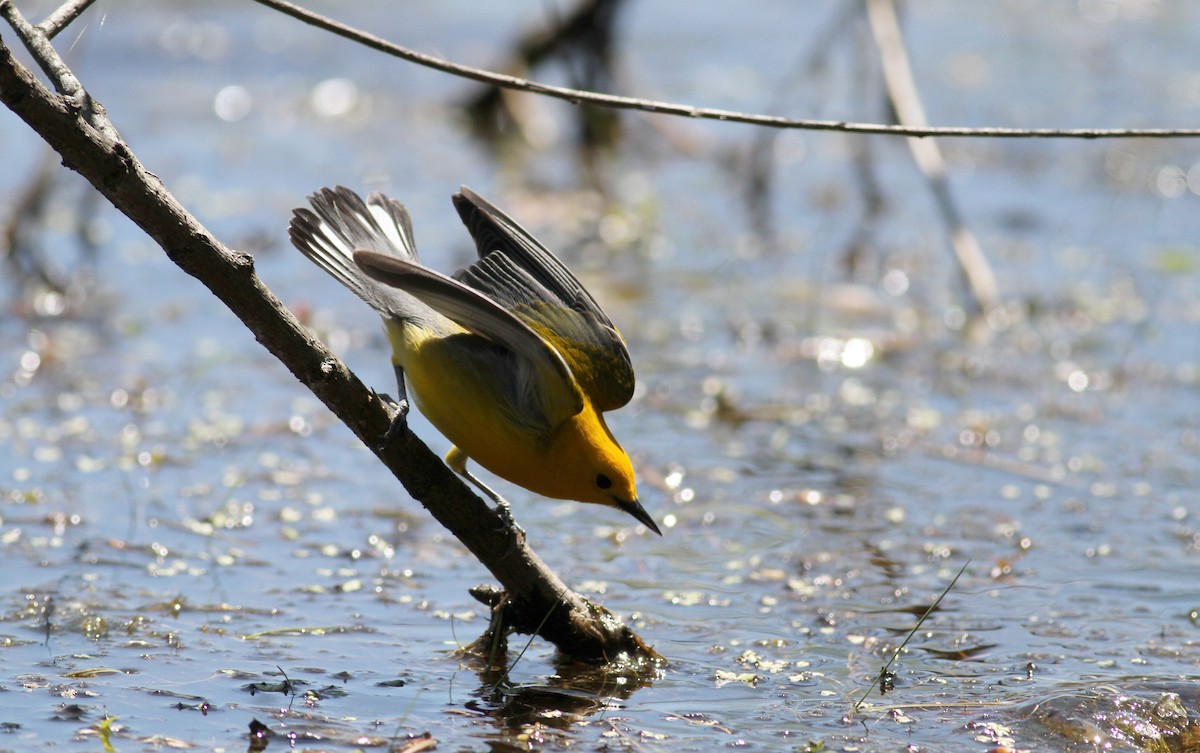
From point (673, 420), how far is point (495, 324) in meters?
3.14

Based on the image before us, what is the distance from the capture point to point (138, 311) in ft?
25.4

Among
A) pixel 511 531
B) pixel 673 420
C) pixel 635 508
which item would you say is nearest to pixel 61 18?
pixel 511 531

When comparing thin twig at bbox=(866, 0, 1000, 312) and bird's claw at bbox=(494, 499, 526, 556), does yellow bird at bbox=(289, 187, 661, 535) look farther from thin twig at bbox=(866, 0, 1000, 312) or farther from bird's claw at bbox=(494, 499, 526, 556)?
thin twig at bbox=(866, 0, 1000, 312)

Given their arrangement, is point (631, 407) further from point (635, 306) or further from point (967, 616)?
point (967, 616)

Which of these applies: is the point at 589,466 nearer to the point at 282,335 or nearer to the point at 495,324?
the point at 495,324

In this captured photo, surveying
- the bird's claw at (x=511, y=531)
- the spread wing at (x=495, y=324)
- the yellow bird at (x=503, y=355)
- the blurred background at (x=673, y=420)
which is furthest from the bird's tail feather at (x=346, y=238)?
the blurred background at (x=673, y=420)

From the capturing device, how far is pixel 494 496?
428 centimetres

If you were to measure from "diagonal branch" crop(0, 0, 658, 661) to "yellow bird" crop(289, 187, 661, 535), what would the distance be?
0.15 meters

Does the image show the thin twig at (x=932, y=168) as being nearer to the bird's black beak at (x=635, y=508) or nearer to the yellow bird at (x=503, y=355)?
the yellow bird at (x=503, y=355)

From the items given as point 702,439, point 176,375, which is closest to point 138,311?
point 176,375

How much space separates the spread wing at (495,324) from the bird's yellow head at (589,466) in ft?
0.23

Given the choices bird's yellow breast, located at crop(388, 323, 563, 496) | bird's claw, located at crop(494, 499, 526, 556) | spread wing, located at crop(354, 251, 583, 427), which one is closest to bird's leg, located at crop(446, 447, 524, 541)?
bird's claw, located at crop(494, 499, 526, 556)

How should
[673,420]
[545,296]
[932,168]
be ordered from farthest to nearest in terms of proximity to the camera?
[932,168], [673,420], [545,296]

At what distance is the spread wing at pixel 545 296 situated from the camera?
418cm
